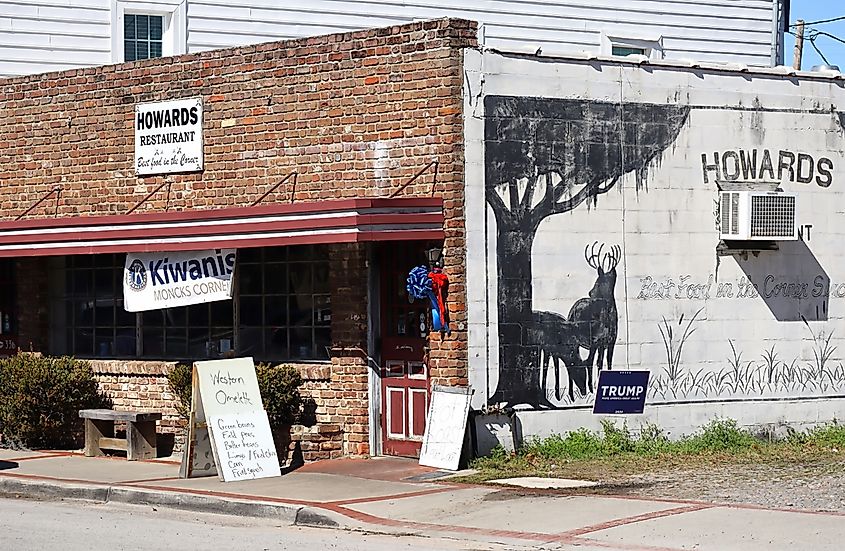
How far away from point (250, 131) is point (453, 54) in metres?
2.89

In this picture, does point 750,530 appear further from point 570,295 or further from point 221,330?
point 221,330

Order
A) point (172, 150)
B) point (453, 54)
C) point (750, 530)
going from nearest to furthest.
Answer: point (750, 530) < point (453, 54) < point (172, 150)

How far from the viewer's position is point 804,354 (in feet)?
55.7

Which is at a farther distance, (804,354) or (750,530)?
(804,354)

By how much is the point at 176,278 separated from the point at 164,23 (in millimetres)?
6756

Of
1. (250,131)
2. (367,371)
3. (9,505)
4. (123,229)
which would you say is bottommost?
(9,505)

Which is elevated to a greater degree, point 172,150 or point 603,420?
point 172,150

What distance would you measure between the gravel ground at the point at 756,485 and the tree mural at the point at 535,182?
188cm

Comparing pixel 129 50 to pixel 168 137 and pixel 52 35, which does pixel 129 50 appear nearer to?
pixel 52 35

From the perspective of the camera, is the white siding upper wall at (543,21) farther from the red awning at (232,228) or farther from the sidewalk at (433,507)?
the sidewalk at (433,507)

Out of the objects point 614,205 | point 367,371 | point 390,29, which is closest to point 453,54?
point 390,29

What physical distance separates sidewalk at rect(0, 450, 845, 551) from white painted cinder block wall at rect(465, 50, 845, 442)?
1.92 metres

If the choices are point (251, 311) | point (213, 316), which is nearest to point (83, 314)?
point (213, 316)

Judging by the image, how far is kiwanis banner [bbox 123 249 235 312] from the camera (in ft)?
54.3
